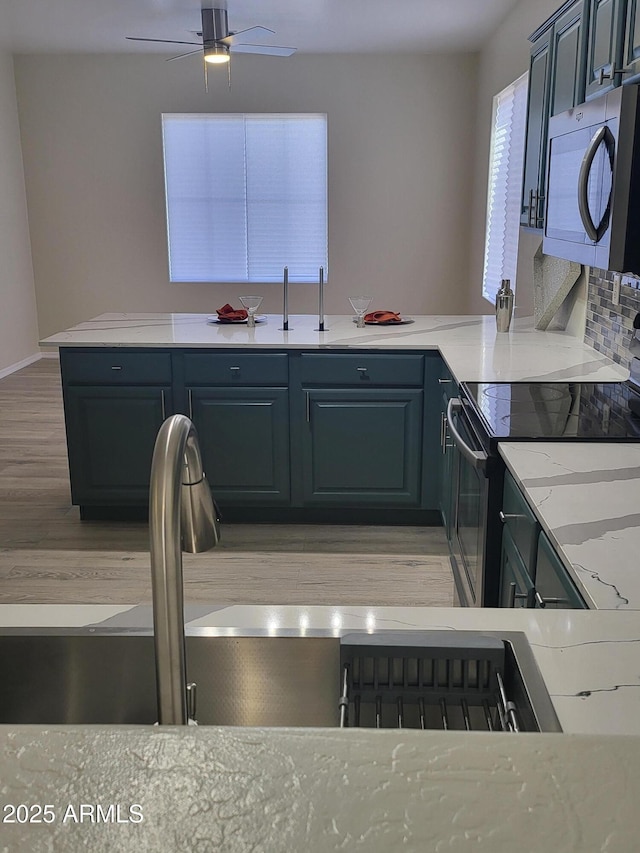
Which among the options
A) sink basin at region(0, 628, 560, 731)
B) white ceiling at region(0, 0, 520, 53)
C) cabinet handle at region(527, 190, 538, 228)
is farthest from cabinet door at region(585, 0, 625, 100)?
white ceiling at region(0, 0, 520, 53)

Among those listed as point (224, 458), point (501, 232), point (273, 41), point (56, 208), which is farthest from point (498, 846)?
point (56, 208)

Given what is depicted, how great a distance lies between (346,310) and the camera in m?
7.55

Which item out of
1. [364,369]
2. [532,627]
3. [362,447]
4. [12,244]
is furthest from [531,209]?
[12,244]

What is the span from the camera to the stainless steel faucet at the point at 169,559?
2.57ft

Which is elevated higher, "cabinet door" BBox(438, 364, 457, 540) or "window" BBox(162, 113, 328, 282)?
"window" BBox(162, 113, 328, 282)

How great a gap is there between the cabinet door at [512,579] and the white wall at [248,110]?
563 centimetres

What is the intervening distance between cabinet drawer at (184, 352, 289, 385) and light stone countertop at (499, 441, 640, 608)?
5.48 feet

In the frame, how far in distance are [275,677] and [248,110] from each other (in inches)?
269

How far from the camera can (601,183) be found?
6.30 feet

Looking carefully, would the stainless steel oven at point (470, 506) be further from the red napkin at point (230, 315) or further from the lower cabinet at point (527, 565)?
the red napkin at point (230, 315)

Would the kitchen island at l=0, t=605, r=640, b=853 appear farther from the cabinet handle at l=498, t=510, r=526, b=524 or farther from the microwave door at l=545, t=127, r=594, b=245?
the microwave door at l=545, t=127, r=594, b=245

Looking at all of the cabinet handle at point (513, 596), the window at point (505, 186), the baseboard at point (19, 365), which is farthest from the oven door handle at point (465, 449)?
the baseboard at point (19, 365)

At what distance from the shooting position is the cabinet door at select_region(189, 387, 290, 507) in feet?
11.8

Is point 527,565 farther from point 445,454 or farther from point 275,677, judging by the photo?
point 445,454
